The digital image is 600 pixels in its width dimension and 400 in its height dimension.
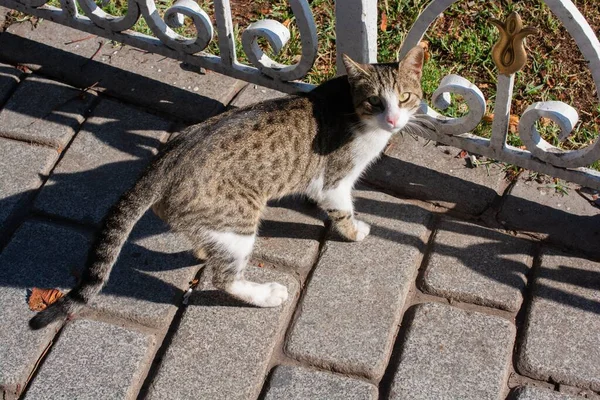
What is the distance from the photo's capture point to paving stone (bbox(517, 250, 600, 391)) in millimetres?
3529

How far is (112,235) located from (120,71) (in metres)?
1.81

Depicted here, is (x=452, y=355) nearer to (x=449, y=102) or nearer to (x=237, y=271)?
(x=237, y=271)

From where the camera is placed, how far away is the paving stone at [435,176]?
4238 millimetres

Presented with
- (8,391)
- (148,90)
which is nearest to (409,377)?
(8,391)

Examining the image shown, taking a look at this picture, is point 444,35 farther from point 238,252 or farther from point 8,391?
point 8,391

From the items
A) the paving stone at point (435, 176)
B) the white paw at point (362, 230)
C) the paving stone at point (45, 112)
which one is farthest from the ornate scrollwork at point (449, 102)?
the paving stone at point (45, 112)

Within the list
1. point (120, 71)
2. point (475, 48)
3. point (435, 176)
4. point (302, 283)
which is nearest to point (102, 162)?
point (120, 71)

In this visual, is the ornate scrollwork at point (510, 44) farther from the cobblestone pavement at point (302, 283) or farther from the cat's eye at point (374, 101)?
the cobblestone pavement at point (302, 283)

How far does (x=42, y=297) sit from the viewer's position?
12.6ft

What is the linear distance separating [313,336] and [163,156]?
1080 mm

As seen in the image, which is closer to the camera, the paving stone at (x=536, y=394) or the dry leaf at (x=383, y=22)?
the paving stone at (x=536, y=394)

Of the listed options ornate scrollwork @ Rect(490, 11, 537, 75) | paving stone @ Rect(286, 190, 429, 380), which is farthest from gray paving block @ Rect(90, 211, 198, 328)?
ornate scrollwork @ Rect(490, 11, 537, 75)

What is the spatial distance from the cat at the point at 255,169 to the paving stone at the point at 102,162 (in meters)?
0.76

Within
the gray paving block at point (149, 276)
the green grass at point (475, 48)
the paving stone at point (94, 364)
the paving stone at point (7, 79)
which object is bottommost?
the paving stone at point (94, 364)
